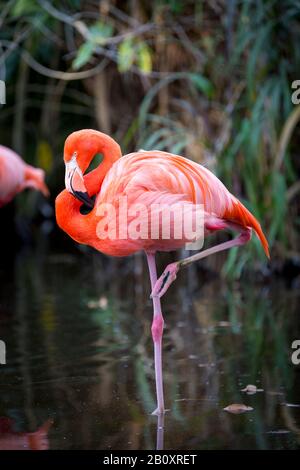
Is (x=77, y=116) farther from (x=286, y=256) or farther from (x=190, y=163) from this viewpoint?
(x=190, y=163)

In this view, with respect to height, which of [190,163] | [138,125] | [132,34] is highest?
Result: [132,34]

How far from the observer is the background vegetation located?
21.7ft

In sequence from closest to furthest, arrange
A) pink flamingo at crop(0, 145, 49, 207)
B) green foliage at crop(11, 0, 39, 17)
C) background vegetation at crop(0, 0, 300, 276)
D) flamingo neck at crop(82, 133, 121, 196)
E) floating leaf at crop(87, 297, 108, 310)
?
1. flamingo neck at crop(82, 133, 121, 196)
2. floating leaf at crop(87, 297, 108, 310)
3. background vegetation at crop(0, 0, 300, 276)
4. pink flamingo at crop(0, 145, 49, 207)
5. green foliage at crop(11, 0, 39, 17)

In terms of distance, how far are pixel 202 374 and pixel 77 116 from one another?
21.3 feet

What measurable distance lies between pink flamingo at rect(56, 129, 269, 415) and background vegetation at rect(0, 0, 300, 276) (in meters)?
2.60

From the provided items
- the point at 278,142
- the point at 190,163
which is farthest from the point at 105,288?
the point at 190,163

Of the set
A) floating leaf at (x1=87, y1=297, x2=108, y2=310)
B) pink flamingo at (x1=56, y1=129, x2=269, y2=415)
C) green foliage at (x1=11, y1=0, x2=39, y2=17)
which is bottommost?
floating leaf at (x1=87, y1=297, x2=108, y2=310)

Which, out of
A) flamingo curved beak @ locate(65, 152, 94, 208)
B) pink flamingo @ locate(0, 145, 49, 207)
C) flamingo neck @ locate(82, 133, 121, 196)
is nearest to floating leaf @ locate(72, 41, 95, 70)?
pink flamingo @ locate(0, 145, 49, 207)

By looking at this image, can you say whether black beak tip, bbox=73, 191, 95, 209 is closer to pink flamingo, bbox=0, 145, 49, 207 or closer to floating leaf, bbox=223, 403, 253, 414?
floating leaf, bbox=223, 403, 253, 414

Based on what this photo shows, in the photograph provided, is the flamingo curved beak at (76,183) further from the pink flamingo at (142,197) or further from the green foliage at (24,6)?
the green foliage at (24,6)

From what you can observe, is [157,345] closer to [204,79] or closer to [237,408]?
[237,408]

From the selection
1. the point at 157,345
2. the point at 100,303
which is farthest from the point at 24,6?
the point at 157,345

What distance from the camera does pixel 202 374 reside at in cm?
444

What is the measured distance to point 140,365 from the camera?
15.3 ft
